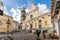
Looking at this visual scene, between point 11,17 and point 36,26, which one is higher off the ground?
point 11,17

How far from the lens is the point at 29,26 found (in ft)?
31.1

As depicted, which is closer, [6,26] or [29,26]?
[6,26]

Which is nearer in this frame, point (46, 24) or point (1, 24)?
point (1, 24)

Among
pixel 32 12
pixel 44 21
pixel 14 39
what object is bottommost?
pixel 14 39

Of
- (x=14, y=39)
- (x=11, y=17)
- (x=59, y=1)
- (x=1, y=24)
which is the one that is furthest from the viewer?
(x=11, y=17)

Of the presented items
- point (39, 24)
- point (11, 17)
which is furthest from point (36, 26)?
point (11, 17)

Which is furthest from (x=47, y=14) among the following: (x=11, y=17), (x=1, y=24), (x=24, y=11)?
(x=24, y=11)

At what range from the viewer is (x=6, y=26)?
719 centimetres

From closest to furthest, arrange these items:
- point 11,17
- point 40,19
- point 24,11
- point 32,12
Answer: point 11,17, point 40,19, point 32,12, point 24,11

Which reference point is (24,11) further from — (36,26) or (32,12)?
(36,26)

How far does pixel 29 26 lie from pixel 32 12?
167cm

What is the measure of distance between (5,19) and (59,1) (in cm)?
533

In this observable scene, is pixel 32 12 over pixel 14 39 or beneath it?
over

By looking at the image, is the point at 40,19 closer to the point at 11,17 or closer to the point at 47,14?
the point at 47,14
